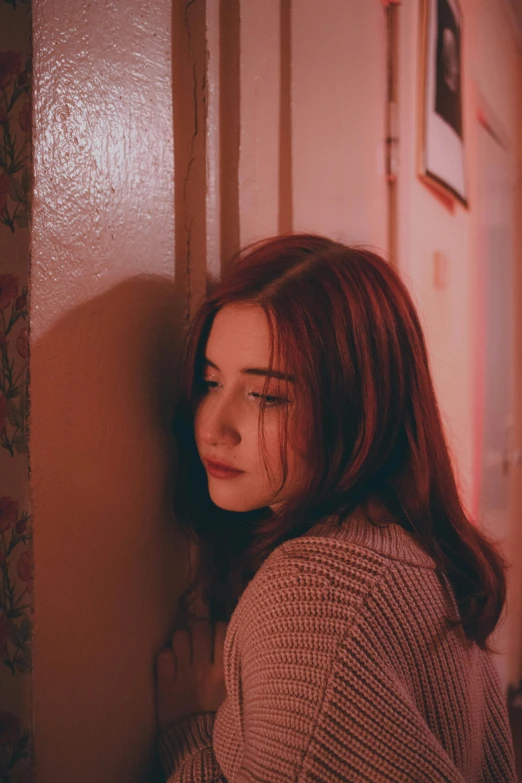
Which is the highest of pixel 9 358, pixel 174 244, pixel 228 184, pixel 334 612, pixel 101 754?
pixel 228 184

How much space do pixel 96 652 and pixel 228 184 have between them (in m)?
0.67

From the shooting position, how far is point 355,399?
70 cm

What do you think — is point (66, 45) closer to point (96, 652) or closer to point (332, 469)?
point (332, 469)

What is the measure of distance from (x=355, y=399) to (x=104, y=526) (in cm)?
35

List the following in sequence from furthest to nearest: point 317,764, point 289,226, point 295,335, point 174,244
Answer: point 289,226 < point 174,244 < point 295,335 < point 317,764

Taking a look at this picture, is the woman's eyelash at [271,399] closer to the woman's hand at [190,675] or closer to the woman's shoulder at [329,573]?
the woman's shoulder at [329,573]

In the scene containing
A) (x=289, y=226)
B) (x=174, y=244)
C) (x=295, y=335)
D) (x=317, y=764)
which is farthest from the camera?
(x=289, y=226)

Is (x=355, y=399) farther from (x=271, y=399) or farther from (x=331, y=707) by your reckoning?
(x=331, y=707)

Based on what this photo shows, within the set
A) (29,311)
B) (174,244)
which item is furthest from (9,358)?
(174,244)

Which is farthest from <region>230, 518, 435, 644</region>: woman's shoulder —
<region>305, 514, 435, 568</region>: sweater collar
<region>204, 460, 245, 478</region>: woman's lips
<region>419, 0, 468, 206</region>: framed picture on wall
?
<region>419, 0, 468, 206</region>: framed picture on wall

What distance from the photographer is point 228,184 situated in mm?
858

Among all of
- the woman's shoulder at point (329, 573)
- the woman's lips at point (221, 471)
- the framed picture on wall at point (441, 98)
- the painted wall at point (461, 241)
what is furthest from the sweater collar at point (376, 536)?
the framed picture on wall at point (441, 98)

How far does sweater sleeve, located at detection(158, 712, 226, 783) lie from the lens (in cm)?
73

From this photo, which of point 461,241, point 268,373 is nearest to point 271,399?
point 268,373
